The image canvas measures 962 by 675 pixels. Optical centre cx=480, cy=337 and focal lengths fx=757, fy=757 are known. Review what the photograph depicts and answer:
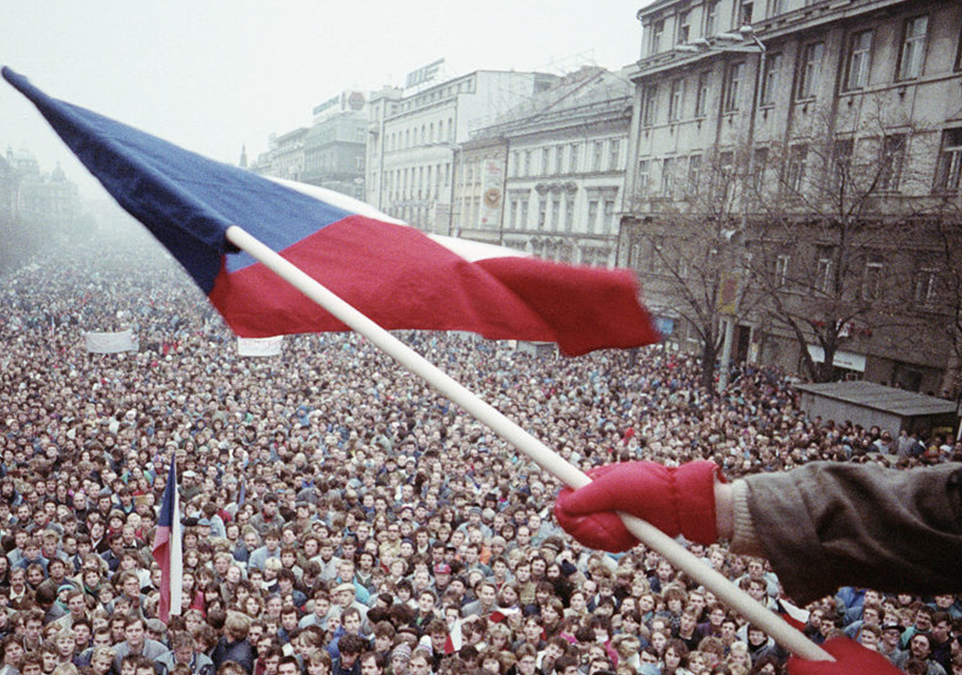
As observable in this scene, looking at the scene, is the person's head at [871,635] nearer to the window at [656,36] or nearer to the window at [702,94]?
the window at [702,94]

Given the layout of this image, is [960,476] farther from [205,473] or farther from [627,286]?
[205,473]

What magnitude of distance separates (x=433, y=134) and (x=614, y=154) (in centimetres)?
2807

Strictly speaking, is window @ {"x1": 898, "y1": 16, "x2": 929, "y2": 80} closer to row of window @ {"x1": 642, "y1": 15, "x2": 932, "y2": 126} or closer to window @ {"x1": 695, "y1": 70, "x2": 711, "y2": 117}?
row of window @ {"x1": 642, "y1": 15, "x2": 932, "y2": 126}

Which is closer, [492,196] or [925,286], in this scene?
[925,286]

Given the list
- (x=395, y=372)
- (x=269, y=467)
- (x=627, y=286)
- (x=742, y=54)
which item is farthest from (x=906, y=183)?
(x=627, y=286)

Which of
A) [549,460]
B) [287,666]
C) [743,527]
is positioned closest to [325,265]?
[549,460]

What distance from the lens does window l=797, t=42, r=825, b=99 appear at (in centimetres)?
2569

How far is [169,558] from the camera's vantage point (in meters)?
7.17

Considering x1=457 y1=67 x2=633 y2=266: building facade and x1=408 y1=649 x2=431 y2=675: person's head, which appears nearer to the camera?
x1=408 y1=649 x2=431 y2=675: person's head

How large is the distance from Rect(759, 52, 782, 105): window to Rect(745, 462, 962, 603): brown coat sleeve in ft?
93.9

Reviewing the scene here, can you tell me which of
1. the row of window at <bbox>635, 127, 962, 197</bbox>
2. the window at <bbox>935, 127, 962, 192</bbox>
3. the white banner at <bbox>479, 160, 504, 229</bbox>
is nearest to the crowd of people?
the row of window at <bbox>635, 127, 962, 197</bbox>

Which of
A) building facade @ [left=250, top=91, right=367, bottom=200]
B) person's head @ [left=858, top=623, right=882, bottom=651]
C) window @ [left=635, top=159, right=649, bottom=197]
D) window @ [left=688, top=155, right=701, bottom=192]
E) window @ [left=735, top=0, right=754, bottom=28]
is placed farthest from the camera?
building facade @ [left=250, top=91, right=367, bottom=200]

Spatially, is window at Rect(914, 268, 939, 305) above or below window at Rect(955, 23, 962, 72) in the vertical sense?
below

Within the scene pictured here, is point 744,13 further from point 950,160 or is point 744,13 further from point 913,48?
point 950,160
